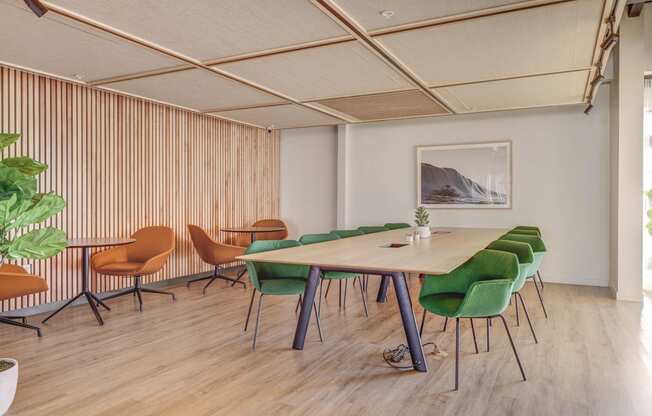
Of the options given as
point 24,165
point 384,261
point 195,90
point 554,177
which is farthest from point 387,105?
point 24,165

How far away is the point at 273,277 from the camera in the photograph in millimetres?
4555

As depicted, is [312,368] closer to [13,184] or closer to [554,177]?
[13,184]

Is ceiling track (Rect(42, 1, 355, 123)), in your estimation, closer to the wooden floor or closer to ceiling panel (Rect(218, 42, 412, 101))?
ceiling panel (Rect(218, 42, 412, 101))

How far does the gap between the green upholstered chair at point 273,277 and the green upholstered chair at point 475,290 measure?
3.50 feet

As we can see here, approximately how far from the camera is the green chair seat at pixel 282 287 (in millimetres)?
4012

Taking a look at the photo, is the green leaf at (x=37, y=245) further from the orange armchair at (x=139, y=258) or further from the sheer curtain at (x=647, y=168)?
the sheer curtain at (x=647, y=168)

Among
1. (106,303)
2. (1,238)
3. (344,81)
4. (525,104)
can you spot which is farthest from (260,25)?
(525,104)

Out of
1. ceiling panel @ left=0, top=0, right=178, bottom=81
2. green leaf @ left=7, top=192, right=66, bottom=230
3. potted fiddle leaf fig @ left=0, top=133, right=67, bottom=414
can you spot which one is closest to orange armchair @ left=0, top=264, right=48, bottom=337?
potted fiddle leaf fig @ left=0, top=133, right=67, bottom=414

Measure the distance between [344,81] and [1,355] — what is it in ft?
13.5

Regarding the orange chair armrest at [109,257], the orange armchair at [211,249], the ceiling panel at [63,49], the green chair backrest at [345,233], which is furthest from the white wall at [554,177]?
the ceiling panel at [63,49]

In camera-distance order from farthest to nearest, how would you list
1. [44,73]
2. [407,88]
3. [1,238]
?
[407,88], [44,73], [1,238]

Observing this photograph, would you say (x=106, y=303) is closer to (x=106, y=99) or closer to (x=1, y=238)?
(x=106, y=99)

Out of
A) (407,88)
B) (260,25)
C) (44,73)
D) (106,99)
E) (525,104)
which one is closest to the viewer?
(260,25)

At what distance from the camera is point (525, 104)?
6.48 m
